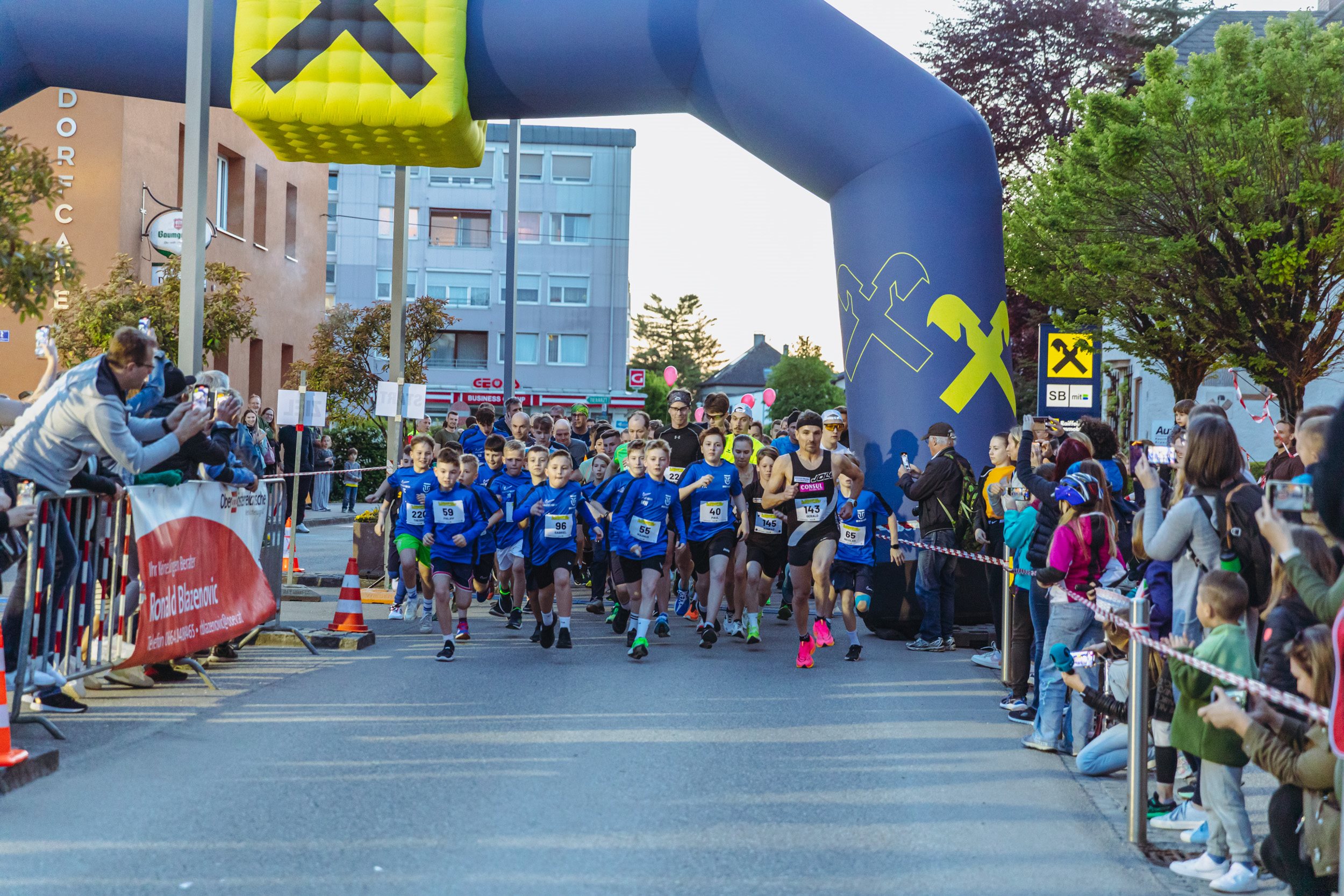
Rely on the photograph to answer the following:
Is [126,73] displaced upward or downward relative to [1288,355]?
upward

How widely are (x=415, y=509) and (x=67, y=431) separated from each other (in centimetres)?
416

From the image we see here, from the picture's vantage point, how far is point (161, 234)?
23750mm

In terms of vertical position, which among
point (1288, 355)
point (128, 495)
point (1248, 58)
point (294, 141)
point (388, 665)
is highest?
point (1248, 58)

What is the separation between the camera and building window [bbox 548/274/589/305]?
214ft

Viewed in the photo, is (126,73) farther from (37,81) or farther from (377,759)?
(377,759)

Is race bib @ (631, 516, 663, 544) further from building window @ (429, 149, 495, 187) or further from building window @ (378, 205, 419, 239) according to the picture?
building window @ (429, 149, 495, 187)

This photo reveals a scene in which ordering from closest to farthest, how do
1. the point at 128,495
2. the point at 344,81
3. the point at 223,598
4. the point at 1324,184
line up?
the point at 128,495, the point at 223,598, the point at 344,81, the point at 1324,184

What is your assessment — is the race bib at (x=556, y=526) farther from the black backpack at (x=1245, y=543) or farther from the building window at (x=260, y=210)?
the building window at (x=260, y=210)

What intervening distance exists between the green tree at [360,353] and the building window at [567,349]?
102 ft

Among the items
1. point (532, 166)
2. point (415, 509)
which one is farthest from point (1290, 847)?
point (532, 166)

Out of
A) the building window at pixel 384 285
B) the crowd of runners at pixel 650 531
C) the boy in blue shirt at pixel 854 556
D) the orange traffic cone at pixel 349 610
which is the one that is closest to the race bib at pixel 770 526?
the crowd of runners at pixel 650 531

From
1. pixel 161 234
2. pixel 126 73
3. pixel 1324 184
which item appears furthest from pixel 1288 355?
pixel 161 234

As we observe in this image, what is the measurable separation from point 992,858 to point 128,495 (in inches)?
206

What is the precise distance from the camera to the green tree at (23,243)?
11.1 metres
